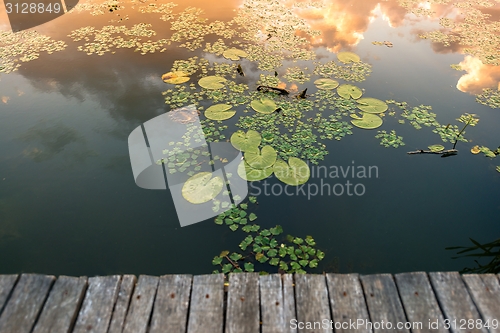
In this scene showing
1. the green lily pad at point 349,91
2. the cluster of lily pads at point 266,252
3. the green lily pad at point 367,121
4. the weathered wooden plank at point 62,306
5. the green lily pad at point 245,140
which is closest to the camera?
the weathered wooden plank at point 62,306

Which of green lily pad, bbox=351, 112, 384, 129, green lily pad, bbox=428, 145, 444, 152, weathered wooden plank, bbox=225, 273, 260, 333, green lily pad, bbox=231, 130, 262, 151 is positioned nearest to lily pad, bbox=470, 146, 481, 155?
green lily pad, bbox=428, 145, 444, 152

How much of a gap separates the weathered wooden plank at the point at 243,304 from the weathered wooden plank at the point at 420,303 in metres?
0.79

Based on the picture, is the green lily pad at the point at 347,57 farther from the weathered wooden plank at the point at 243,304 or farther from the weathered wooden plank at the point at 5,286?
the weathered wooden plank at the point at 5,286

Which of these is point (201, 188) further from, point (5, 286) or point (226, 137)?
point (5, 286)

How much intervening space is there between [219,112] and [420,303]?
267cm

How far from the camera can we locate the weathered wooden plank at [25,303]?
154cm

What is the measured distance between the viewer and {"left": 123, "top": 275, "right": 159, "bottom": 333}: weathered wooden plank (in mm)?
1545

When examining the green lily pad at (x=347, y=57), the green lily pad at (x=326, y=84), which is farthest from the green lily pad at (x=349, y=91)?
the green lily pad at (x=347, y=57)

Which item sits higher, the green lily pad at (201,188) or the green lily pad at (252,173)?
the green lily pad at (252,173)

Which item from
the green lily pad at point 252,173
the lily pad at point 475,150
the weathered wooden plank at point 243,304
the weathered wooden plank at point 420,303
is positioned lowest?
the green lily pad at point 252,173

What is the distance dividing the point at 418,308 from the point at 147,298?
4.69 ft

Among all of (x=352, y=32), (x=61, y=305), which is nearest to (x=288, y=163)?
(x=61, y=305)

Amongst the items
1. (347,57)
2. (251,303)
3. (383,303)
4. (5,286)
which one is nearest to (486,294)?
(383,303)

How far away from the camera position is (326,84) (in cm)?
404
